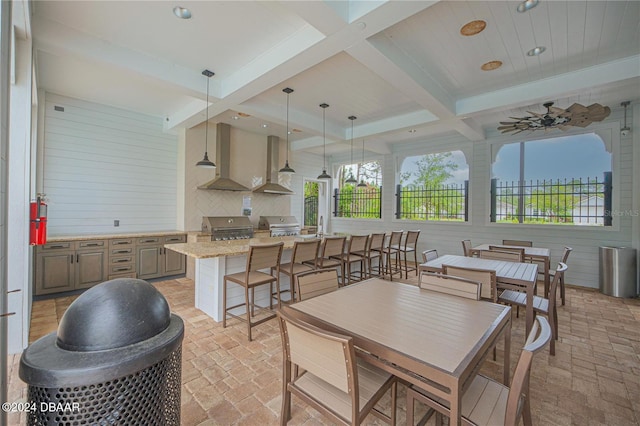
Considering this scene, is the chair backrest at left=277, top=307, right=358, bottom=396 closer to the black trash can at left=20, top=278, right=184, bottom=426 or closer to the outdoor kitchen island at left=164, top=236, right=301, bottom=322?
the black trash can at left=20, top=278, right=184, bottom=426

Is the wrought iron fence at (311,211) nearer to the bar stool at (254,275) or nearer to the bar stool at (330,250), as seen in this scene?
the bar stool at (330,250)

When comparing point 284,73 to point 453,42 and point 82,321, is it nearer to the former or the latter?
point 453,42

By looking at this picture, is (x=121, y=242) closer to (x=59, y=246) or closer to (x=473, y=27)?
(x=59, y=246)

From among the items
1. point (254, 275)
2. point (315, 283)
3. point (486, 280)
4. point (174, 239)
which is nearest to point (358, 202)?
point (174, 239)

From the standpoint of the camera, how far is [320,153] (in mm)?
8430

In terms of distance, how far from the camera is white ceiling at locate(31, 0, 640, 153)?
8.10 ft

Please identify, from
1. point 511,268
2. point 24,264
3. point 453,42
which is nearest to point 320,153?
point 453,42

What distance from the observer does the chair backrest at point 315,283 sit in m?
2.02

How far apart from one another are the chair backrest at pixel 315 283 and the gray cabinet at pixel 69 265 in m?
4.06

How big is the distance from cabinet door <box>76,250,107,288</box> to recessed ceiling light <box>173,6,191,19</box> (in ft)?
12.3

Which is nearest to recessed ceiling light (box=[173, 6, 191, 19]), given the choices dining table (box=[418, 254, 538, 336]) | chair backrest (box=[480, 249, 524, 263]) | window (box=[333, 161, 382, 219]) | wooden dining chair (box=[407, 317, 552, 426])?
dining table (box=[418, 254, 538, 336])

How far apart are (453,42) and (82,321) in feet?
12.3

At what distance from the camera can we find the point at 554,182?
530 centimetres

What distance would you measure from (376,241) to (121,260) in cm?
426
